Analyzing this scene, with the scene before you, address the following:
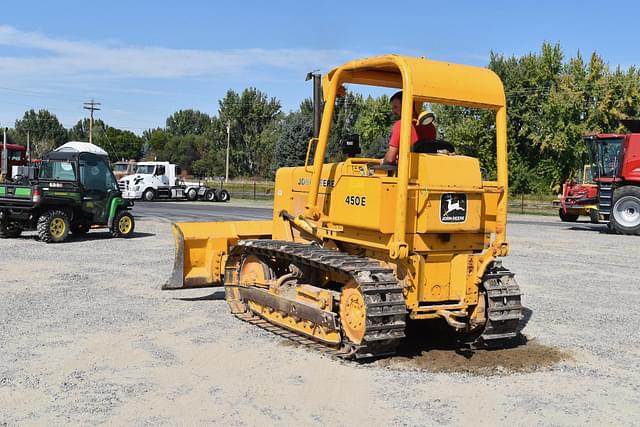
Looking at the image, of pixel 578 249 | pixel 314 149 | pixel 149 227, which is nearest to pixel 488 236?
pixel 314 149

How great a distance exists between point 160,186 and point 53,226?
24148 mm

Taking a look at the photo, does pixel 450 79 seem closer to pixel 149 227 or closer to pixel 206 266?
pixel 206 266

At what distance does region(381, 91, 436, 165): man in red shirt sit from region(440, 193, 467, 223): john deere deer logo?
0.66 m

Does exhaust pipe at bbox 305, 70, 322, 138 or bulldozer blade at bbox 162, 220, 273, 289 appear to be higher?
exhaust pipe at bbox 305, 70, 322, 138

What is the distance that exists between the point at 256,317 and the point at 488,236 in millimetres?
3055

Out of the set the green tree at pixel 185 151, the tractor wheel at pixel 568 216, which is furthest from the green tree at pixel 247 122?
the tractor wheel at pixel 568 216

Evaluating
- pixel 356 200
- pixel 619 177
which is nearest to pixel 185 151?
pixel 619 177

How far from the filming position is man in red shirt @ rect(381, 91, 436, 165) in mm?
7031

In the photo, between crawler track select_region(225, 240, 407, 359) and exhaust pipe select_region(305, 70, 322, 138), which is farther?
exhaust pipe select_region(305, 70, 322, 138)

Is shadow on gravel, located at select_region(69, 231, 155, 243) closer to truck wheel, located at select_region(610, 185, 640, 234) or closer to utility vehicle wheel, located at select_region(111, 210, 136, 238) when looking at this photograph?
utility vehicle wheel, located at select_region(111, 210, 136, 238)

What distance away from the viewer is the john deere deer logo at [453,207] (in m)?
6.81

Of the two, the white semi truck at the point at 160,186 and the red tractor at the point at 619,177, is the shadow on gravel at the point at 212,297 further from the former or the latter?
the white semi truck at the point at 160,186

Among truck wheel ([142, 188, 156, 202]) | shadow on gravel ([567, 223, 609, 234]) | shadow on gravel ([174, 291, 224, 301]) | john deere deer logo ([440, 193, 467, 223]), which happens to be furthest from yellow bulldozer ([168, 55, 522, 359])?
truck wheel ([142, 188, 156, 202])

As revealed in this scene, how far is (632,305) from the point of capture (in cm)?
1055
